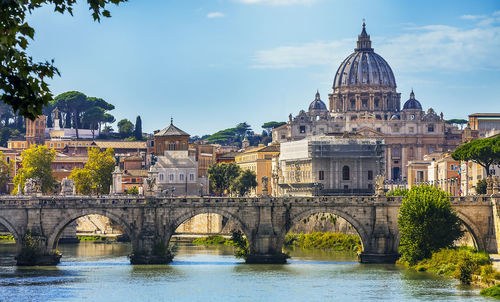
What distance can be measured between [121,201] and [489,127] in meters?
73.0

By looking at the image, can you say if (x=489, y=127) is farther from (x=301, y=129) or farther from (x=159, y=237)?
(x=159, y=237)

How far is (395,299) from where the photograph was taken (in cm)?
4553

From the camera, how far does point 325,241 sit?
249ft

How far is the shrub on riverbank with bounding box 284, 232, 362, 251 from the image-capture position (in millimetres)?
73625

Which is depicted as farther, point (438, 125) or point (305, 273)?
point (438, 125)

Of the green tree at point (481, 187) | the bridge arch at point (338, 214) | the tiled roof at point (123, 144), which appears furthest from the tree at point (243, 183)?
the bridge arch at point (338, 214)

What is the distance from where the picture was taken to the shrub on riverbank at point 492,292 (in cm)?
4487

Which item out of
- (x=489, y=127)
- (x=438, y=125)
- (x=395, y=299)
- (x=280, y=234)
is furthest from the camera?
(x=438, y=125)

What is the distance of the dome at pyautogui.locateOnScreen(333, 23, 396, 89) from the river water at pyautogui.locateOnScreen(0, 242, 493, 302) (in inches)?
4230

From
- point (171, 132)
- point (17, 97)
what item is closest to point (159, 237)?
point (17, 97)

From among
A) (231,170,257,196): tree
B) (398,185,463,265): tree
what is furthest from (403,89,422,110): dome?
(398,185,463,265): tree

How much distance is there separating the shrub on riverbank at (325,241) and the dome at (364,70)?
304 feet

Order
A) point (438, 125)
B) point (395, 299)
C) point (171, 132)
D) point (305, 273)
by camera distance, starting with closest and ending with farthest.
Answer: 1. point (395, 299)
2. point (305, 273)
3. point (171, 132)
4. point (438, 125)

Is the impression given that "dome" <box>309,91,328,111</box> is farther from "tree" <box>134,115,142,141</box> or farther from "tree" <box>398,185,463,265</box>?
"tree" <box>398,185,463,265</box>
